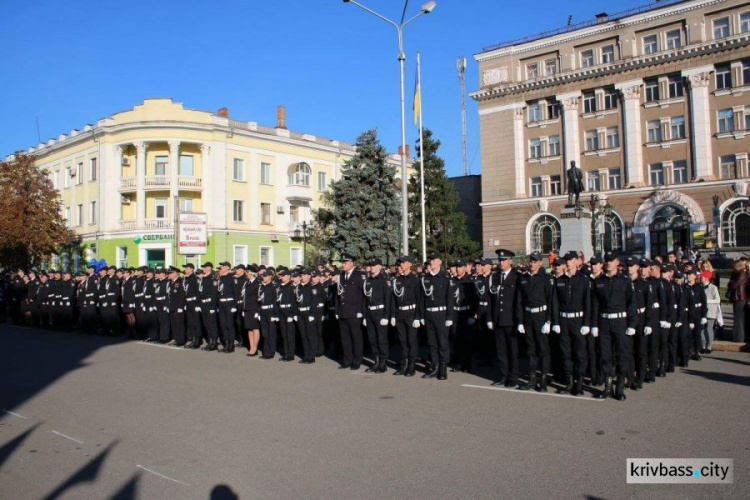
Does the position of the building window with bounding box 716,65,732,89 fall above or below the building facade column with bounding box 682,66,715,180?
above

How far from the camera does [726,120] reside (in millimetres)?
39406

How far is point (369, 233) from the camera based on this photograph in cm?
2911

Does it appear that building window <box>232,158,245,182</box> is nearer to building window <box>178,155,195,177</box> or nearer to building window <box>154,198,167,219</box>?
building window <box>178,155,195,177</box>

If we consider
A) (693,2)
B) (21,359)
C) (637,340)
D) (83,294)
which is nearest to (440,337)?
(637,340)

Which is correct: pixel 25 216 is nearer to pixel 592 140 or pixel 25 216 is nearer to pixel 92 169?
pixel 92 169

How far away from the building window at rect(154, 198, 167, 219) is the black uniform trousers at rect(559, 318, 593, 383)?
1578 inches

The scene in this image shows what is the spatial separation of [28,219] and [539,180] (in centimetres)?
3419

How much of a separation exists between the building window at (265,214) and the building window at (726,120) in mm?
31696

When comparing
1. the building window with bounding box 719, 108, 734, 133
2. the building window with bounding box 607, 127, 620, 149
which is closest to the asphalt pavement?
the building window with bounding box 719, 108, 734, 133

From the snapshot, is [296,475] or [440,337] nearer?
[296,475]

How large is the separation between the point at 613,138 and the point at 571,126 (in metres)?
3.02

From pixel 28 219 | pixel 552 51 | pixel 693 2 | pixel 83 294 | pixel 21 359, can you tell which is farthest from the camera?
pixel 552 51

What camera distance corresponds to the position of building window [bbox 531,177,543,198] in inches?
1859

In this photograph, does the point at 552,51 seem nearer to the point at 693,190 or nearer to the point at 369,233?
the point at 693,190
